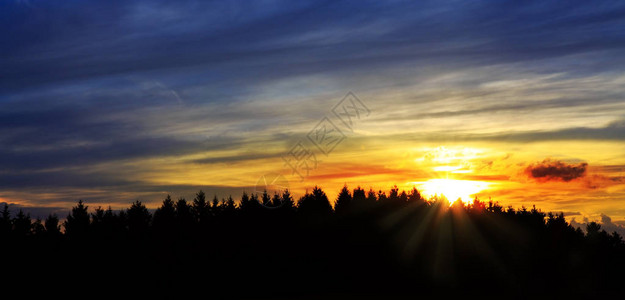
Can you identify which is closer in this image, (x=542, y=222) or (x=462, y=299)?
(x=462, y=299)

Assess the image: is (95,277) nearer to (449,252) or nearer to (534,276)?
(449,252)

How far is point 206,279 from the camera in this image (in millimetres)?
87062

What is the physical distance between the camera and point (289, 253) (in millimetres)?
93000

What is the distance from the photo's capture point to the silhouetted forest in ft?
284

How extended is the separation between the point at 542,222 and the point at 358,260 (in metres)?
50.9

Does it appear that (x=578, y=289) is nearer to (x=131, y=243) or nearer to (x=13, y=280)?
(x=131, y=243)

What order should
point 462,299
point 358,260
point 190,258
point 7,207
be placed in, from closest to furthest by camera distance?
1. point 462,299
2. point 190,258
3. point 358,260
4. point 7,207

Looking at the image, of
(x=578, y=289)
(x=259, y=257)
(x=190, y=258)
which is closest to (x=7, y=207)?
(x=190, y=258)

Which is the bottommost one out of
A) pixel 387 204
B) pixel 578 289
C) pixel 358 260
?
pixel 578 289

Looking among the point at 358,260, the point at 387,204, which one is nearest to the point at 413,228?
the point at 387,204

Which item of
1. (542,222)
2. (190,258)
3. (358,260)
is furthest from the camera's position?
(542,222)

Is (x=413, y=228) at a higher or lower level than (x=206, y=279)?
higher

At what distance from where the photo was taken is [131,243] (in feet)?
295

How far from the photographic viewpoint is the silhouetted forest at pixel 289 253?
86.4 metres
